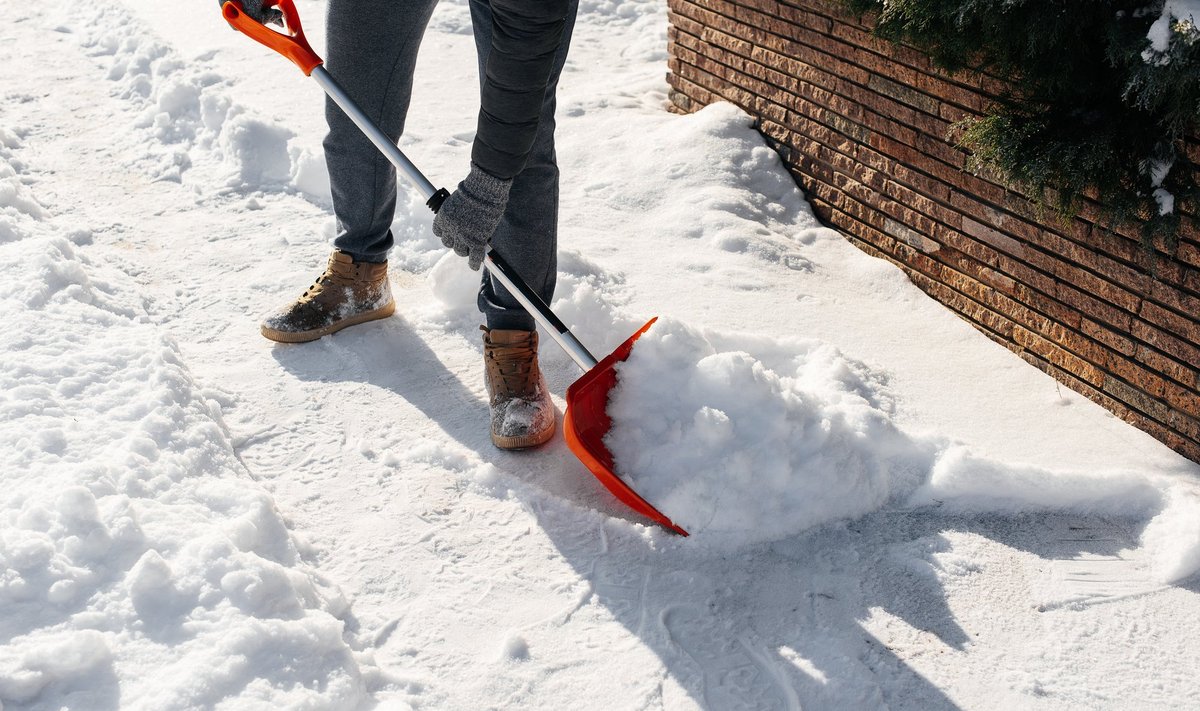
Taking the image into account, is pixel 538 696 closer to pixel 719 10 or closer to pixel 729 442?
pixel 729 442

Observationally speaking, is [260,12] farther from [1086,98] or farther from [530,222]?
[1086,98]

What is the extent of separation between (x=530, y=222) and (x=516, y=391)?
0.40 meters

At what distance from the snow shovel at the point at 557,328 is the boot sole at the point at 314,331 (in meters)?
0.57

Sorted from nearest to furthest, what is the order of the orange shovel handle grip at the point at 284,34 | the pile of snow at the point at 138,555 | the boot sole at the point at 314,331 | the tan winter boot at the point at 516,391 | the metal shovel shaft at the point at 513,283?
the pile of snow at the point at 138,555, the metal shovel shaft at the point at 513,283, the tan winter boot at the point at 516,391, the orange shovel handle grip at the point at 284,34, the boot sole at the point at 314,331

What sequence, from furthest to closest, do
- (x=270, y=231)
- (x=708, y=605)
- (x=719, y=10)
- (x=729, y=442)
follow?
1. (x=719, y=10)
2. (x=270, y=231)
3. (x=729, y=442)
4. (x=708, y=605)

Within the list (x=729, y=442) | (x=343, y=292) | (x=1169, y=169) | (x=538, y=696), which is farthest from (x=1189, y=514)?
(x=343, y=292)

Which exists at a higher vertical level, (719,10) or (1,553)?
(719,10)

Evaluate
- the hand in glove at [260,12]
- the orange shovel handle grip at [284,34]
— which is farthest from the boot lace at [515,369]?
the hand in glove at [260,12]

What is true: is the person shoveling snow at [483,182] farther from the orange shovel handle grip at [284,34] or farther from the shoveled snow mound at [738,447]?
the shoveled snow mound at [738,447]

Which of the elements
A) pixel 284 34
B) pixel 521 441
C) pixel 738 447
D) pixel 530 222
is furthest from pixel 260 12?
pixel 738 447

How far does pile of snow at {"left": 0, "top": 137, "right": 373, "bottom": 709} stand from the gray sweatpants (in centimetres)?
64

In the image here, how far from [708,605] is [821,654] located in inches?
9.2

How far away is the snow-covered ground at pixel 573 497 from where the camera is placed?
1.80 meters

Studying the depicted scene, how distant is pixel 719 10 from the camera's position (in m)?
3.77
